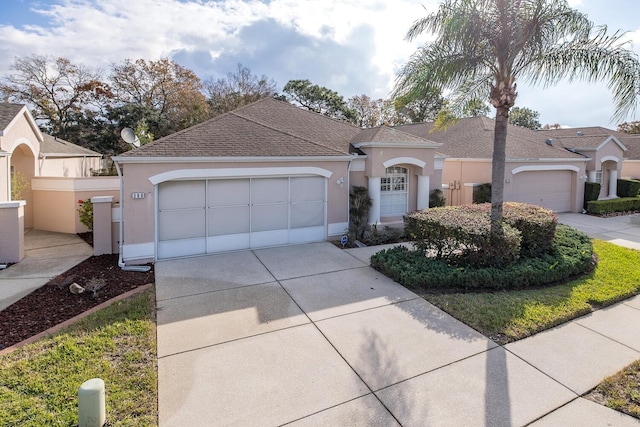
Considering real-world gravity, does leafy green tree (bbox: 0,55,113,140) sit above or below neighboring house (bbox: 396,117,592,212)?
above

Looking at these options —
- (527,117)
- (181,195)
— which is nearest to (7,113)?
(181,195)

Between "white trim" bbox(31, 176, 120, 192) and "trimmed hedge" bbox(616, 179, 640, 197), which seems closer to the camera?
"white trim" bbox(31, 176, 120, 192)

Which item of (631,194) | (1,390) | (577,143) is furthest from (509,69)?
(631,194)

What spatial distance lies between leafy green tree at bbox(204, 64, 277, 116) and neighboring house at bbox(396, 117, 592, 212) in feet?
75.0

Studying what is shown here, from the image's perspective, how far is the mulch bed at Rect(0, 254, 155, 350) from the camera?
6.49m

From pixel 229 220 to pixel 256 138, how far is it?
3082mm

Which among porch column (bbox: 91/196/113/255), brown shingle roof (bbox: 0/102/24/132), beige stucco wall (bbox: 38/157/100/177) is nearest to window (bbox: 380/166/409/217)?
porch column (bbox: 91/196/113/255)

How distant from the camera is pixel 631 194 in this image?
22.8 m

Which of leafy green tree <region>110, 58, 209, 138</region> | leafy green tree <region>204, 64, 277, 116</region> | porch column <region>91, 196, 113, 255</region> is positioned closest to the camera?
porch column <region>91, 196, 113, 255</region>

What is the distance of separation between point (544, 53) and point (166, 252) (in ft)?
40.2

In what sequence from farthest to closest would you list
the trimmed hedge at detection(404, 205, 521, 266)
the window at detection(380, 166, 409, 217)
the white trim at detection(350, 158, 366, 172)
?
the window at detection(380, 166, 409, 217) → the white trim at detection(350, 158, 366, 172) → the trimmed hedge at detection(404, 205, 521, 266)

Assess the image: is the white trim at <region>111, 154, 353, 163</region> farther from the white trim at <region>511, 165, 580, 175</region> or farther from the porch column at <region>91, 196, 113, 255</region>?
the white trim at <region>511, 165, 580, 175</region>

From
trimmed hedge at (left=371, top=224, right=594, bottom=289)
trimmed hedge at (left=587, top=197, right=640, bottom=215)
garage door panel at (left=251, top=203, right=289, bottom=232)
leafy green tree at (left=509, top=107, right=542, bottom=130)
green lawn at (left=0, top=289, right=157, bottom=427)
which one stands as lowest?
green lawn at (left=0, top=289, right=157, bottom=427)

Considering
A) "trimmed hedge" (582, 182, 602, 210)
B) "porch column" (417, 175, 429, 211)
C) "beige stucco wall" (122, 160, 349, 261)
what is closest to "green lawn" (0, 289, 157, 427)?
"beige stucco wall" (122, 160, 349, 261)
